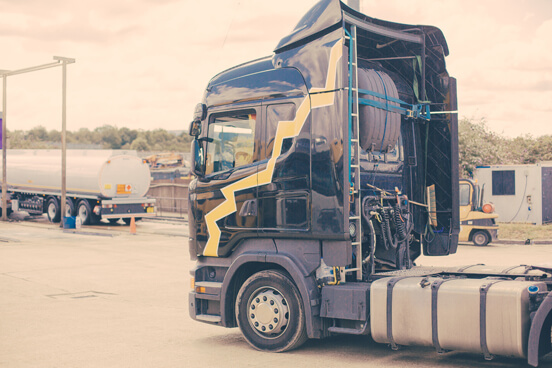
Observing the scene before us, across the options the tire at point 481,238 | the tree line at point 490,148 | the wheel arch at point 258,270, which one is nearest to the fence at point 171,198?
the tree line at point 490,148

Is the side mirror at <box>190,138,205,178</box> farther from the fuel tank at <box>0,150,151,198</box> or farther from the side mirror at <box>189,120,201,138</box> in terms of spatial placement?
the fuel tank at <box>0,150,151,198</box>

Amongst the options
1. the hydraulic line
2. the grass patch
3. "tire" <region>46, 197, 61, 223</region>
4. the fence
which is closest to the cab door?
the hydraulic line

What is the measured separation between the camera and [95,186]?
29.0 metres

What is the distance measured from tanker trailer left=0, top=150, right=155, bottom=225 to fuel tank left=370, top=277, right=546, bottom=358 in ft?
75.5

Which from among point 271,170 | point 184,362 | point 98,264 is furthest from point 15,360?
point 98,264

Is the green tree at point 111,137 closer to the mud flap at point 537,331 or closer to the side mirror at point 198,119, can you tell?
the side mirror at point 198,119

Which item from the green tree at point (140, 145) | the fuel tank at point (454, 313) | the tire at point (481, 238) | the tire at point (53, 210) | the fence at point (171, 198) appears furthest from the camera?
the green tree at point (140, 145)

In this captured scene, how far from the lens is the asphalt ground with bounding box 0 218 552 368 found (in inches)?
296

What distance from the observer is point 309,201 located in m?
7.54

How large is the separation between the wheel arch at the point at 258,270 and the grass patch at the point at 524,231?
16168 mm

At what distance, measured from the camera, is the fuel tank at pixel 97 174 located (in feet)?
95.4

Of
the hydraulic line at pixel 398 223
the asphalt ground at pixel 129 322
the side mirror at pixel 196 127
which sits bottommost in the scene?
the asphalt ground at pixel 129 322

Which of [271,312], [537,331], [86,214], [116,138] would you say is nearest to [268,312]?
[271,312]

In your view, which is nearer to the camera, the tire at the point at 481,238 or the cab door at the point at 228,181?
the cab door at the point at 228,181
